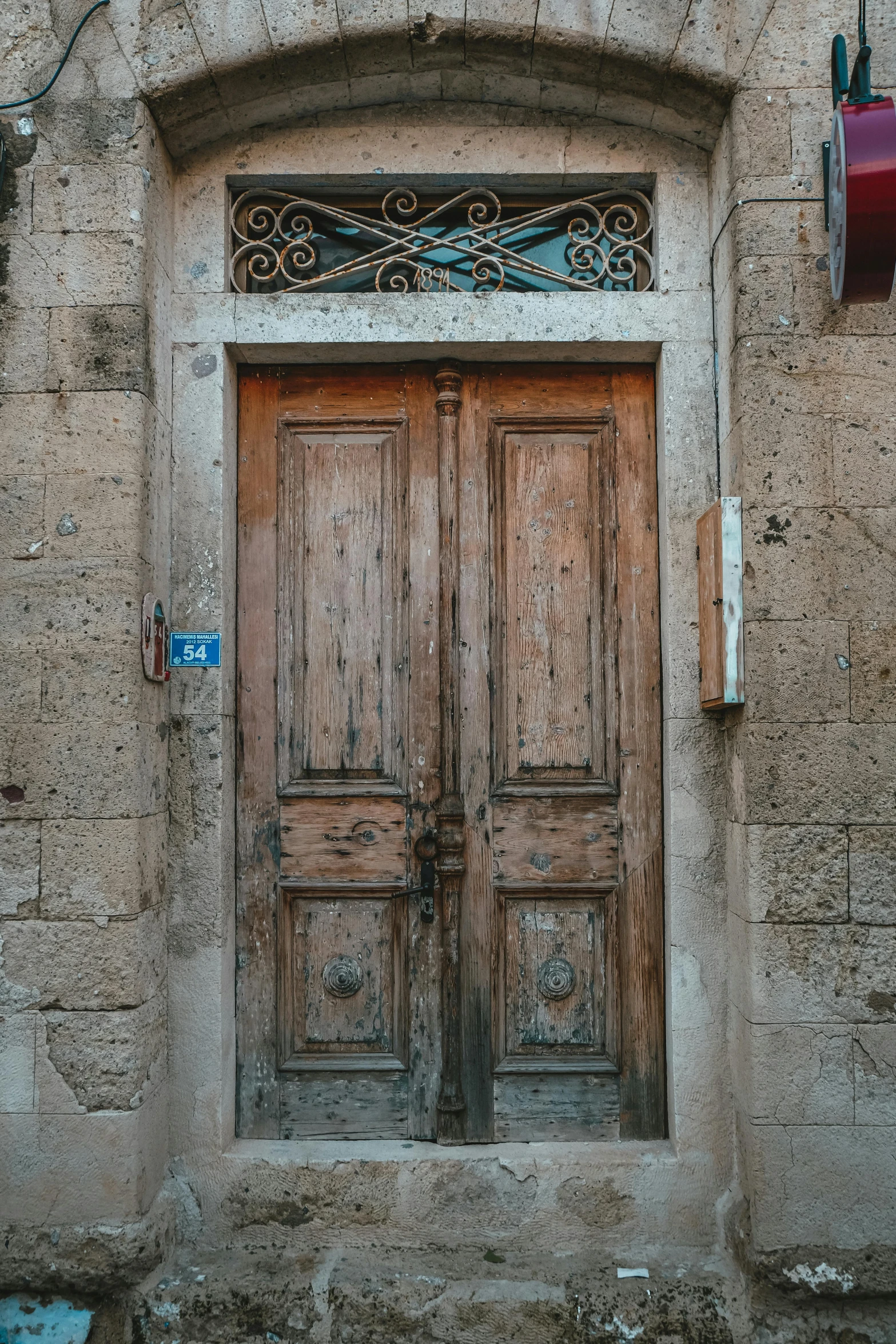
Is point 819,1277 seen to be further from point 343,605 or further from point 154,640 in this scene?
point 154,640

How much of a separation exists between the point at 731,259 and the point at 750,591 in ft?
3.51

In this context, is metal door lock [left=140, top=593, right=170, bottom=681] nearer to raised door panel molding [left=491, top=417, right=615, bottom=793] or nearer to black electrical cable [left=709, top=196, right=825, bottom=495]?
Result: raised door panel molding [left=491, top=417, right=615, bottom=793]

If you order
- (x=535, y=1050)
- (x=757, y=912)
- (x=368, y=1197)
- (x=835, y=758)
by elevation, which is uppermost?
(x=835, y=758)

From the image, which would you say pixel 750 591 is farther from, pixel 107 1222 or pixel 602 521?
pixel 107 1222

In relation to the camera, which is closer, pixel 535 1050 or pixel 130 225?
pixel 130 225

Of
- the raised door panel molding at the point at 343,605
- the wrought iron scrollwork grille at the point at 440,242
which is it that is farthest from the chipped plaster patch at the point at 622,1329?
the wrought iron scrollwork grille at the point at 440,242

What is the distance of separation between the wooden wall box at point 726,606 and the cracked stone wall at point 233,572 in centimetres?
5

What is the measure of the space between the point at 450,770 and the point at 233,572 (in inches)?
39.9

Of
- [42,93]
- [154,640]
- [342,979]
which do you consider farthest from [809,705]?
[42,93]

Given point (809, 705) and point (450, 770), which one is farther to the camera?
point (450, 770)

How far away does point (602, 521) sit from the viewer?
3.30 m

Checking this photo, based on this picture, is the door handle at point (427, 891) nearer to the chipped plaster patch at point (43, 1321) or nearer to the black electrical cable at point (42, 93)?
the chipped plaster patch at point (43, 1321)

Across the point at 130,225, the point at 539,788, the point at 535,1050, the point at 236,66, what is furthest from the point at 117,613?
the point at 535,1050

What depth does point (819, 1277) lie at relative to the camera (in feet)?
8.95
